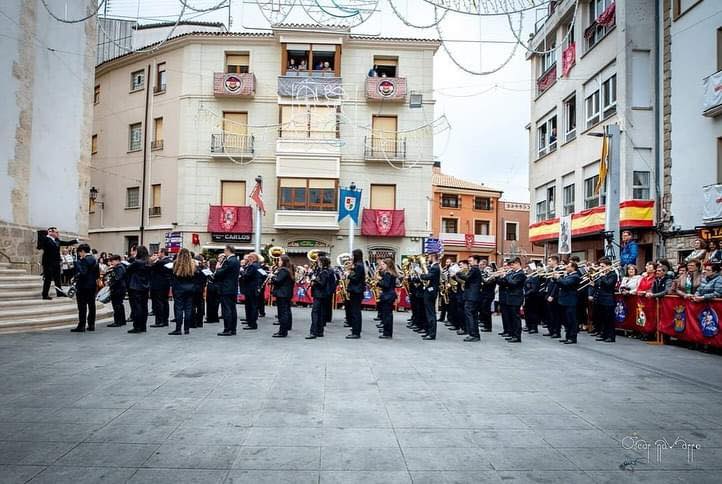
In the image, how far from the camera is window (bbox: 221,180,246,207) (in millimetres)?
30031

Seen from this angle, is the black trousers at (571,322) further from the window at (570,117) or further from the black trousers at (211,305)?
the window at (570,117)

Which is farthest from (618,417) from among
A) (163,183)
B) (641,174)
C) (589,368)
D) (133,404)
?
(163,183)

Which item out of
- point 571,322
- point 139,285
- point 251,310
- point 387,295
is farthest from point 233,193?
point 571,322

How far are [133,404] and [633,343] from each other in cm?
1041

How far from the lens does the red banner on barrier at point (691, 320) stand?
33.8ft

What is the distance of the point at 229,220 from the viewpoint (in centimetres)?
2911

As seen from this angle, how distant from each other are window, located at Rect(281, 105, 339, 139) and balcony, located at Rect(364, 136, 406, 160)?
1.84 metres

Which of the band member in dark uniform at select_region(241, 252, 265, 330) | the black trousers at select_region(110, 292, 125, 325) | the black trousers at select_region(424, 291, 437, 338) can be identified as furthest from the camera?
the band member in dark uniform at select_region(241, 252, 265, 330)

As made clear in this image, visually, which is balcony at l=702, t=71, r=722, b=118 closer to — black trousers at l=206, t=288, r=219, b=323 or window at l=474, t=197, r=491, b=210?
black trousers at l=206, t=288, r=219, b=323

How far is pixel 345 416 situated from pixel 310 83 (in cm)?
2529

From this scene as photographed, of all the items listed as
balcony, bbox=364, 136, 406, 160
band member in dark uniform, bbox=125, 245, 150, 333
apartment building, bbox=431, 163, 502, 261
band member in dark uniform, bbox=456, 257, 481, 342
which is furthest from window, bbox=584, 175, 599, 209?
apartment building, bbox=431, 163, 502, 261

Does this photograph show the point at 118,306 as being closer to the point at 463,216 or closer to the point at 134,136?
the point at 134,136

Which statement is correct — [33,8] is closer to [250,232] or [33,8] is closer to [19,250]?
[19,250]

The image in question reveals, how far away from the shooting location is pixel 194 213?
29.7 metres
